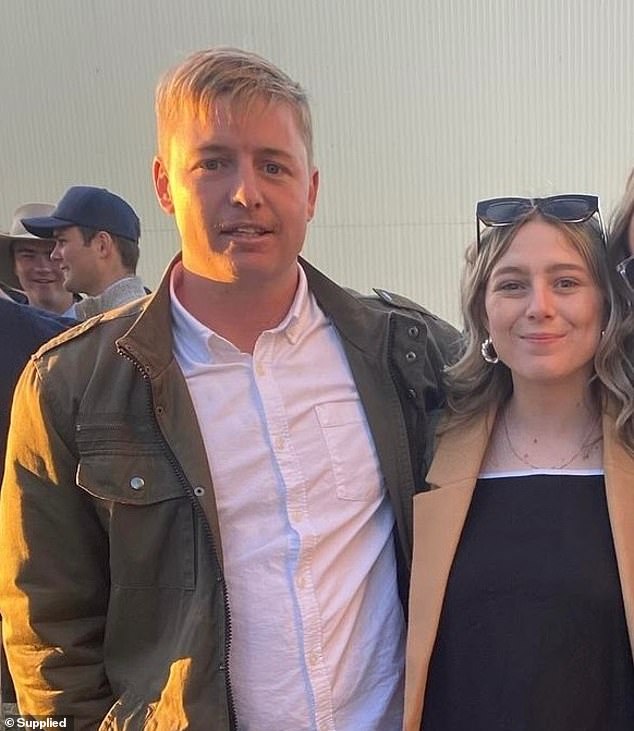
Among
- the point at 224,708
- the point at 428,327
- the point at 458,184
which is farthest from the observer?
the point at 458,184

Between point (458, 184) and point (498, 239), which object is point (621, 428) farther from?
point (458, 184)

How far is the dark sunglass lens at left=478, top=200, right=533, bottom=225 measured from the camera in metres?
1.92

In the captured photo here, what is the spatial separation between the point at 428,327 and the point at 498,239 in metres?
0.36

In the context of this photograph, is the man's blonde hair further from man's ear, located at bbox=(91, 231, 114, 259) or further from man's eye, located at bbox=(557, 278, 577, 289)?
man's ear, located at bbox=(91, 231, 114, 259)

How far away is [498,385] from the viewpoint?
6.59 feet

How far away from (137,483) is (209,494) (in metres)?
0.16

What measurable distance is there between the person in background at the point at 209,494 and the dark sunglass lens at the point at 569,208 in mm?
624

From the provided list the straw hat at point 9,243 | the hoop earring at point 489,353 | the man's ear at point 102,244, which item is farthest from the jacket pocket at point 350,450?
the straw hat at point 9,243

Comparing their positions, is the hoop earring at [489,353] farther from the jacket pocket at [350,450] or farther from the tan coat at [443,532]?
the jacket pocket at [350,450]

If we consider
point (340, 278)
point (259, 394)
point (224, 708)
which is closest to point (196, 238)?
point (259, 394)

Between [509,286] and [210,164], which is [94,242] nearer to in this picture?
[210,164]

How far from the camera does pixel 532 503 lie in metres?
1.75

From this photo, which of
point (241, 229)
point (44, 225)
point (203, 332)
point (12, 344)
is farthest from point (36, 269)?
point (241, 229)

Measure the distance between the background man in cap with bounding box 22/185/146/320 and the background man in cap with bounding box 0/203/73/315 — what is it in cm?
42
